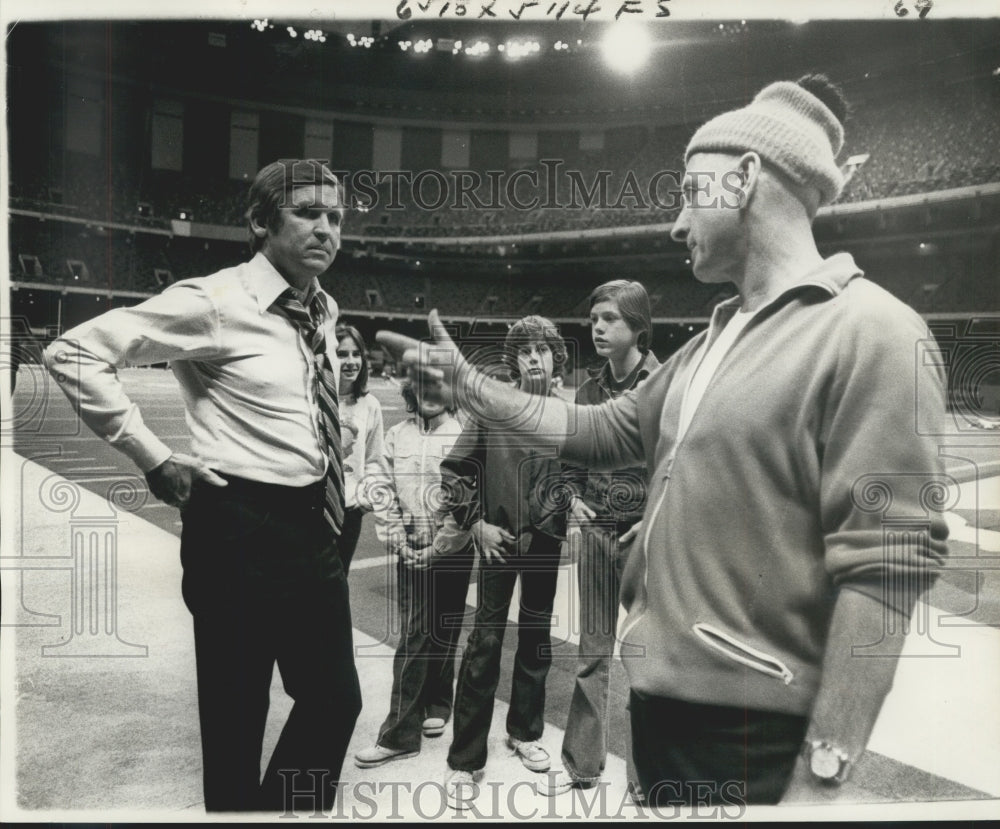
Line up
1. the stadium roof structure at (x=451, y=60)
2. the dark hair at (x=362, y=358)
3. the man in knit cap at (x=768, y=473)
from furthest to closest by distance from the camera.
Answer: the stadium roof structure at (x=451, y=60)
the dark hair at (x=362, y=358)
the man in knit cap at (x=768, y=473)

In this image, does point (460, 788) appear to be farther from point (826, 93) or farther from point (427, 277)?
point (826, 93)

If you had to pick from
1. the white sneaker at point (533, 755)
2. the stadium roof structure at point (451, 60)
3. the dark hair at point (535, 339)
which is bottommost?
the white sneaker at point (533, 755)

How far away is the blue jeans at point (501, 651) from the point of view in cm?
227

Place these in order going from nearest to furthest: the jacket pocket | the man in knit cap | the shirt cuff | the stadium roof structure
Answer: the man in knit cap
the jacket pocket
the shirt cuff
the stadium roof structure

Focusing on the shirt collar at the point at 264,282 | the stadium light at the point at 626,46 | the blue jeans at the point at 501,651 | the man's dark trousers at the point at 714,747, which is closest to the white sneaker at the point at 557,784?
the blue jeans at the point at 501,651

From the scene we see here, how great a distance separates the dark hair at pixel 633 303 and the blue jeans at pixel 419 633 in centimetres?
86

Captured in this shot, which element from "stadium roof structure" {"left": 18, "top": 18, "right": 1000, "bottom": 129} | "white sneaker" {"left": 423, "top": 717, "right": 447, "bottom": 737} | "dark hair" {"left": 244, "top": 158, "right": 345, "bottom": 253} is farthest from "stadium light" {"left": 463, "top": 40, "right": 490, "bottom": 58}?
"white sneaker" {"left": 423, "top": 717, "right": 447, "bottom": 737}

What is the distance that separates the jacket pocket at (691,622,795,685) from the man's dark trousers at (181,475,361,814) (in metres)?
1.01

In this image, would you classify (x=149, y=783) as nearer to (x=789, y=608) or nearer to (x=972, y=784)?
(x=789, y=608)

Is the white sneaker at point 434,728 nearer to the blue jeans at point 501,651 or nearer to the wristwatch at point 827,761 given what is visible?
the blue jeans at point 501,651

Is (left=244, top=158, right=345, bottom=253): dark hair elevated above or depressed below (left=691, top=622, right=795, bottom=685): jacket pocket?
above

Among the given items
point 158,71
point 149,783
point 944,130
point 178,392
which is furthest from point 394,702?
point 944,130

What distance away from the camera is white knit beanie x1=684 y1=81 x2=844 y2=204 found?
180 centimetres

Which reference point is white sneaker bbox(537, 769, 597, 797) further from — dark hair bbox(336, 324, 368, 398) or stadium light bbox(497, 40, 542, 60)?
stadium light bbox(497, 40, 542, 60)
